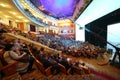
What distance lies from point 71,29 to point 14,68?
1494 inches

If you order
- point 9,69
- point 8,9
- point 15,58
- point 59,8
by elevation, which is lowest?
point 9,69

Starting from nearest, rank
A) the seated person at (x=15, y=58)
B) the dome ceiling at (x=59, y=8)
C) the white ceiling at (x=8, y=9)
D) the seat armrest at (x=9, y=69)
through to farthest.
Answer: the seat armrest at (x=9, y=69)
the seated person at (x=15, y=58)
the white ceiling at (x=8, y=9)
the dome ceiling at (x=59, y=8)

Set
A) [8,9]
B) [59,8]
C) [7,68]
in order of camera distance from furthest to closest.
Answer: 1. [59,8]
2. [8,9]
3. [7,68]

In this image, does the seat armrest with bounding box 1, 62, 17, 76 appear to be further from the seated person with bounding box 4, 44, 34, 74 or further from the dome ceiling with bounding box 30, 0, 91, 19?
the dome ceiling with bounding box 30, 0, 91, 19

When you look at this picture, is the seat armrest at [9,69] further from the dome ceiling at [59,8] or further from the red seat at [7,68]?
the dome ceiling at [59,8]

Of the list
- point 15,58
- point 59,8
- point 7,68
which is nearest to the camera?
point 7,68

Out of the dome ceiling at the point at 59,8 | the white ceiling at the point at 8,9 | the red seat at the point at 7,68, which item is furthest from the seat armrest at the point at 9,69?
the dome ceiling at the point at 59,8

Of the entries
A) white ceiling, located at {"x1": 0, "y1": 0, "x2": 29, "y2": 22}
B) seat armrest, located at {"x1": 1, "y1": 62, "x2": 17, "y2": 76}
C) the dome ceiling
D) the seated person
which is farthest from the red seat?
the dome ceiling

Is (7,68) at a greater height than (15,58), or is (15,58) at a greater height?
(15,58)

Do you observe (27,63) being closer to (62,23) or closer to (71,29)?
(71,29)

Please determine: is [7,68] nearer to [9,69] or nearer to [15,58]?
[9,69]

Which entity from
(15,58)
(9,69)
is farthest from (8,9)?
(9,69)

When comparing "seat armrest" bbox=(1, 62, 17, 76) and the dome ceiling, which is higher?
the dome ceiling

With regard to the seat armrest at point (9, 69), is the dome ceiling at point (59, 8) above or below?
above
